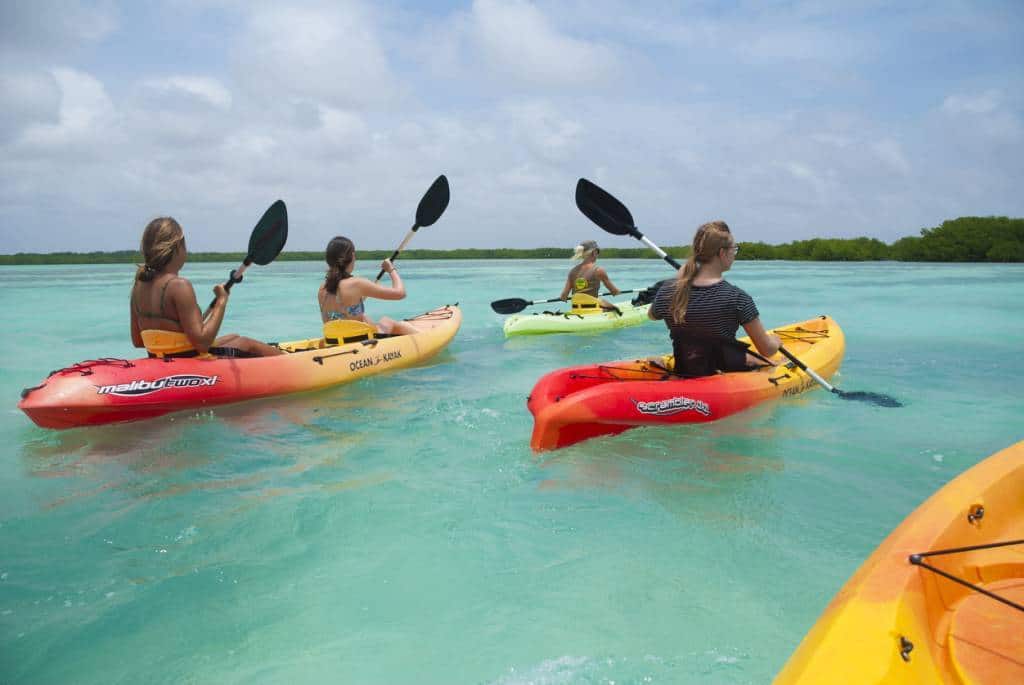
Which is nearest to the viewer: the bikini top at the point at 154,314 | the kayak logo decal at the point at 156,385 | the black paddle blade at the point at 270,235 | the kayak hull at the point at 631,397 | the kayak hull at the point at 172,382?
the kayak hull at the point at 631,397

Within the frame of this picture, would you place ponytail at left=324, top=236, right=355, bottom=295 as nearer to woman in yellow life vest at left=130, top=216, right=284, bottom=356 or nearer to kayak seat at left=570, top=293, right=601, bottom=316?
woman in yellow life vest at left=130, top=216, right=284, bottom=356

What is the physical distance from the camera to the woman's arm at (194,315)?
5062mm

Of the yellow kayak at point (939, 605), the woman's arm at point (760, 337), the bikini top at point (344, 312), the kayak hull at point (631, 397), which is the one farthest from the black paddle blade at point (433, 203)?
the yellow kayak at point (939, 605)

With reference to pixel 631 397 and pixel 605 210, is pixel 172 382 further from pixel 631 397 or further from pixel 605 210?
pixel 605 210

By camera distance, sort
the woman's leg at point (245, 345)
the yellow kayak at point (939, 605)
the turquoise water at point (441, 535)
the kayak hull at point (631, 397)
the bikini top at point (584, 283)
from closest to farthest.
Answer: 1. the yellow kayak at point (939, 605)
2. the turquoise water at point (441, 535)
3. the kayak hull at point (631, 397)
4. the woman's leg at point (245, 345)
5. the bikini top at point (584, 283)

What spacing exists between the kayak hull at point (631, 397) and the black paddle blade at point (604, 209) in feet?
6.13

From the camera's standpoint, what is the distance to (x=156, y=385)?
205 inches

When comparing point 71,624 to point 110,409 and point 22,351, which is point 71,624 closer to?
point 110,409

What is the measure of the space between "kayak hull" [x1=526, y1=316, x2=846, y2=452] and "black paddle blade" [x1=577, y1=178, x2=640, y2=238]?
187cm

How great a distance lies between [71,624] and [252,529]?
2.99 feet

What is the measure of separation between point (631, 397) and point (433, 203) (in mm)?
5262

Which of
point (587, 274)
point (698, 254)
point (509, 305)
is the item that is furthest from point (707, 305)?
point (509, 305)

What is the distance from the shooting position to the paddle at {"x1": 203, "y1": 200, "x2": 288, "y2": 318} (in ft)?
21.9

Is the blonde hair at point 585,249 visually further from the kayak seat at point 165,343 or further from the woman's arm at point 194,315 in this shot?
the kayak seat at point 165,343
